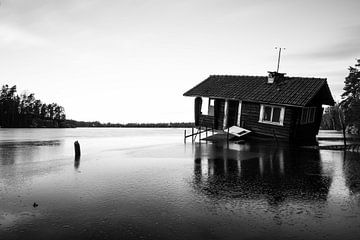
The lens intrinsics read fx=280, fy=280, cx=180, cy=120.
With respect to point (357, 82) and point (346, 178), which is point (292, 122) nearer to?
point (346, 178)

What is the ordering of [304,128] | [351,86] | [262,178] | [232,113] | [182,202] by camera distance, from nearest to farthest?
[182,202], [262,178], [304,128], [232,113], [351,86]

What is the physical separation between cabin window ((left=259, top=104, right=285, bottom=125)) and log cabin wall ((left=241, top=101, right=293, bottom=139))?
12.4 inches

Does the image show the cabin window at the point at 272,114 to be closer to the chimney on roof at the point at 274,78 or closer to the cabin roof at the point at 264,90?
the cabin roof at the point at 264,90

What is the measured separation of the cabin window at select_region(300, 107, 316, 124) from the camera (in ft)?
88.4

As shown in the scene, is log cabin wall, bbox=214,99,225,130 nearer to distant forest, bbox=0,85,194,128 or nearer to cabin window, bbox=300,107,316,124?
cabin window, bbox=300,107,316,124

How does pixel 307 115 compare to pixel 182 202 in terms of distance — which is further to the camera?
pixel 307 115

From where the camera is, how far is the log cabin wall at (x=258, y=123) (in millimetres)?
24950

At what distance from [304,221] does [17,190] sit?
9.42m

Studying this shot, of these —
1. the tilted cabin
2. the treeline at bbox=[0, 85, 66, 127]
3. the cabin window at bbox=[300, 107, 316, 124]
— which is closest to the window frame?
the tilted cabin

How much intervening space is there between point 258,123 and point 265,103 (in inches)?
81.8

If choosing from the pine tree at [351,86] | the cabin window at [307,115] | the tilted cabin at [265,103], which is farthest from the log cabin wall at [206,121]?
the pine tree at [351,86]

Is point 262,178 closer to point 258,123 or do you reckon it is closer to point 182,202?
point 182,202

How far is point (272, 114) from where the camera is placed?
2603 centimetres

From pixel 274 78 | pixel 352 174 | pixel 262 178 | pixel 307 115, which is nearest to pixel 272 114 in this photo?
pixel 274 78
